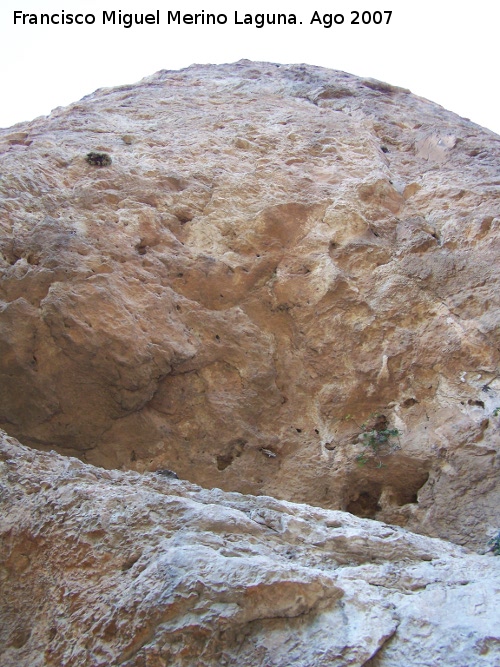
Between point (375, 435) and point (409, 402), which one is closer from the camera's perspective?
point (375, 435)

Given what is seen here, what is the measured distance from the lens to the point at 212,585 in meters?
3.17

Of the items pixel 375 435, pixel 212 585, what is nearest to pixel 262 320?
pixel 375 435

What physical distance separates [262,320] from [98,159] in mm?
3197

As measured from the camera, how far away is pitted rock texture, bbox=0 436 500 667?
9.87 feet

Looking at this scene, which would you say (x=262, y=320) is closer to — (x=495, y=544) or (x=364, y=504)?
(x=364, y=504)

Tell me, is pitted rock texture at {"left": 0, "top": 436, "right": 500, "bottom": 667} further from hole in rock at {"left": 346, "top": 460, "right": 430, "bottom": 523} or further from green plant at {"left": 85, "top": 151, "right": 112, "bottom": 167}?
green plant at {"left": 85, "top": 151, "right": 112, "bottom": 167}

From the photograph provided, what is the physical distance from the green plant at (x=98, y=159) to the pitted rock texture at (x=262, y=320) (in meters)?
0.08

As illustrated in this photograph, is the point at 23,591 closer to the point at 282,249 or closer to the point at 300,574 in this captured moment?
the point at 300,574

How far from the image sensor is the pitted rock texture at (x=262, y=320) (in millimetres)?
5996

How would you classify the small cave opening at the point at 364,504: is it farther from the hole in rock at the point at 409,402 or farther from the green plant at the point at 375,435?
the hole in rock at the point at 409,402

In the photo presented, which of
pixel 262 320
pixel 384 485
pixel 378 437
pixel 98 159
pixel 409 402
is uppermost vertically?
pixel 98 159

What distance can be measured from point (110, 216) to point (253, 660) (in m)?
5.52

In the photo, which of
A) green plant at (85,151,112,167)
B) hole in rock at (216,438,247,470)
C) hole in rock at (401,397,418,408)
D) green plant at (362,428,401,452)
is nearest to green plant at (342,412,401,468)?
green plant at (362,428,401,452)

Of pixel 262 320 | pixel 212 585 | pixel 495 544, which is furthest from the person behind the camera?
pixel 262 320
